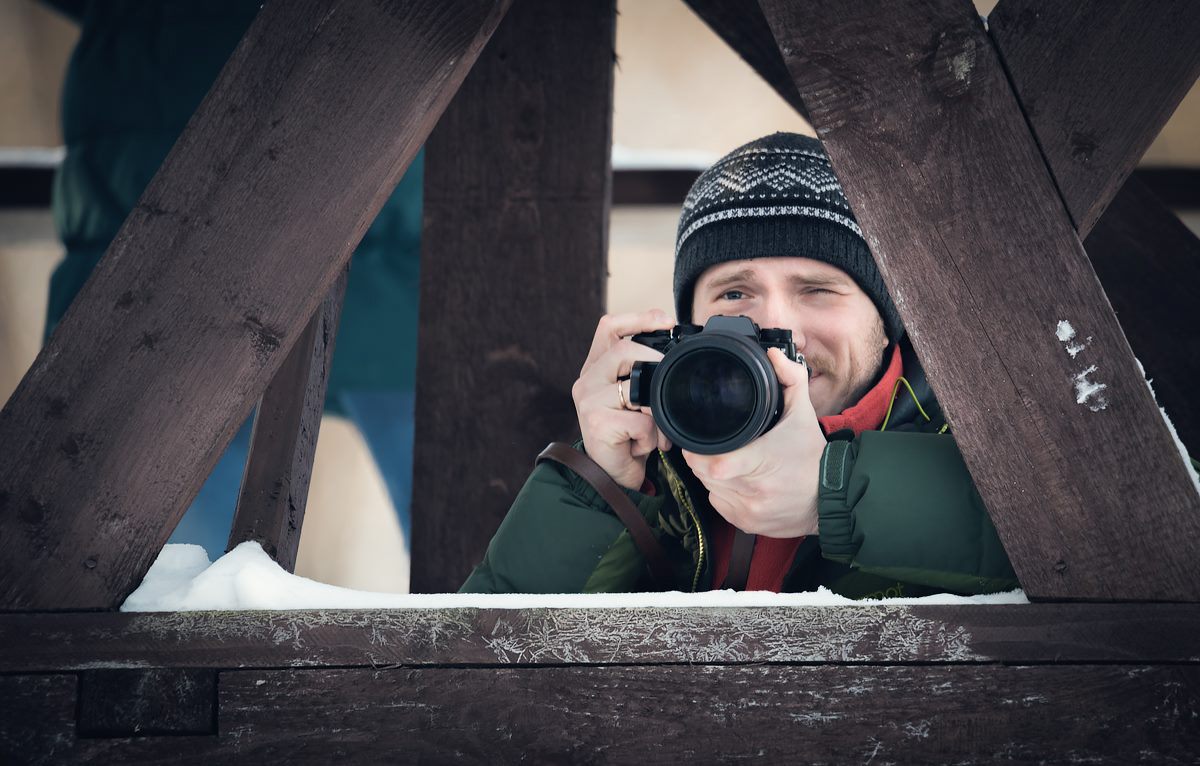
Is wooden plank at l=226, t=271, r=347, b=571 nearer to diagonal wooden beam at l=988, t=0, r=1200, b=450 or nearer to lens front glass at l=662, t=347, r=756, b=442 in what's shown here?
lens front glass at l=662, t=347, r=756, b=442

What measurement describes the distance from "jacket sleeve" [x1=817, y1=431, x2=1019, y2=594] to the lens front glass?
107 millimetres

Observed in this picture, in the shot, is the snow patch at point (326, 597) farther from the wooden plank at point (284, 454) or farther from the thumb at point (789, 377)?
the wooden plank at point (284, 454)

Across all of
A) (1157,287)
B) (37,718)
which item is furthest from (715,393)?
(1157,287)

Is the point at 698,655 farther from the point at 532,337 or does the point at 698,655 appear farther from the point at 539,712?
the point at 532,337

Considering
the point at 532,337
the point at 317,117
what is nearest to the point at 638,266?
the point at 532,337

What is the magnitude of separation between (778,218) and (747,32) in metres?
0.32

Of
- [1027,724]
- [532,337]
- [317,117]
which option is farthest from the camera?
[532,337]

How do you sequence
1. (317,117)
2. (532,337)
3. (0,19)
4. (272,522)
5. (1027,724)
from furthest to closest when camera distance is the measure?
1. (0,19)
2. (532,337)
3. (272,522)
4. (317,117)
5. (1027,724)

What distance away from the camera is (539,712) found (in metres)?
0.85

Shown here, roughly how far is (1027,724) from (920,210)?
1.28 ft

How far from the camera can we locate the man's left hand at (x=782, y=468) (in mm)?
1052

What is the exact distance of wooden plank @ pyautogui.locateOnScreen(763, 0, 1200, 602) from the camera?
2.74 ft

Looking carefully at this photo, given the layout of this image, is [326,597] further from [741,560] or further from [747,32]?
[747,32]

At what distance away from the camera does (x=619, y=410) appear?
1.27m
